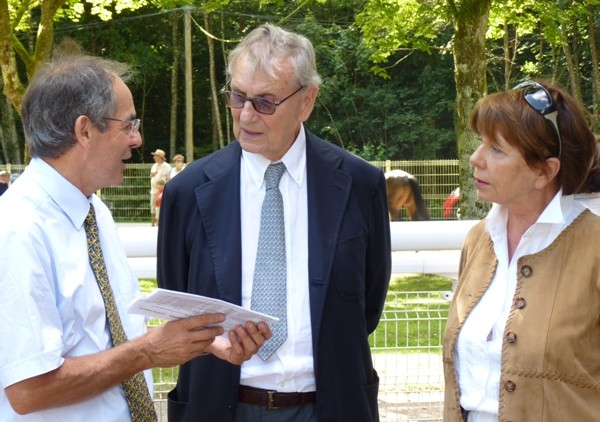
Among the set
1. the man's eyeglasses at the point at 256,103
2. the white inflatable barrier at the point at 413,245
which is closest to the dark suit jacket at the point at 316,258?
the man's eyeglasses at the point at 256,103

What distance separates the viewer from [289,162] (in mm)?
3646

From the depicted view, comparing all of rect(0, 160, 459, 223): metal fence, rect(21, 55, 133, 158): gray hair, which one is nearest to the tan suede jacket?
rect(21, 55, 133, 158): gray hair

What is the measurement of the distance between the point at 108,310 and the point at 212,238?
70 centimetres

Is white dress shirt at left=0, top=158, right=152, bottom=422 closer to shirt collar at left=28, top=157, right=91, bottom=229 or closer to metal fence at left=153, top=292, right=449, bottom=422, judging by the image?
shirt collar at left=28, top=157, right=91, bottom=229

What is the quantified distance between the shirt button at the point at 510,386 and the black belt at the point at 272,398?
2.50 ft

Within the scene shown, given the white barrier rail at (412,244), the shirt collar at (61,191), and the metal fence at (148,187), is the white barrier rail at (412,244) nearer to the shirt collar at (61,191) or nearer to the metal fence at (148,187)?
the shirt collar at (61,191)

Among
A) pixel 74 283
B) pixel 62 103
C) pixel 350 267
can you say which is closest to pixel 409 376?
pixel 350 267

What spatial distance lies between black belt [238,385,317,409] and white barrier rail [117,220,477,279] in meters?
1.78

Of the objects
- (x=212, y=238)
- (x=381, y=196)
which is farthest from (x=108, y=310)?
(x=381, y=196)

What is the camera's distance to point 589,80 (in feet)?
123

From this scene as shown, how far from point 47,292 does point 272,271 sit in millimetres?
1010

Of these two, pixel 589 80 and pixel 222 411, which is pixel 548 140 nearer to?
pixel 222 411

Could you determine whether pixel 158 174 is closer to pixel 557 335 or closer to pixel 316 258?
pixel 316 258

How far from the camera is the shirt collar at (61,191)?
9.52ft
